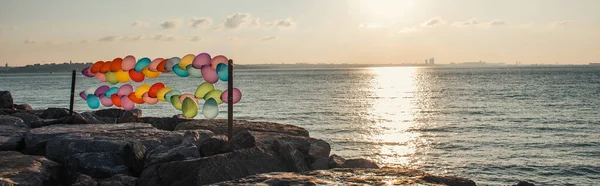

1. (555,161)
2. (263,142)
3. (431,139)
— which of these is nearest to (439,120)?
(431,139)

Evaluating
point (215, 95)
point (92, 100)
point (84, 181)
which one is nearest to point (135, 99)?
point (92, 100)

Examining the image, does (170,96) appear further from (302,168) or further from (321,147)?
(302,168)

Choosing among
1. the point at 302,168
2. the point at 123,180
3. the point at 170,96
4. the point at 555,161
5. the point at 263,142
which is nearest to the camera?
the point at 123,180

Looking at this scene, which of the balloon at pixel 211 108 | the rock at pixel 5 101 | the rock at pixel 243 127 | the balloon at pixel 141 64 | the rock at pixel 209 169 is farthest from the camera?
the rock at pixel 5 101

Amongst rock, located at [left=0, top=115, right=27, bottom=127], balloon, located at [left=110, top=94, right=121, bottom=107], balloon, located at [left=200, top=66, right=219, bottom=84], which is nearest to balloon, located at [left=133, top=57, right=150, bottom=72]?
balloon, located at [left=110, top=94, right=121, bottom=107]

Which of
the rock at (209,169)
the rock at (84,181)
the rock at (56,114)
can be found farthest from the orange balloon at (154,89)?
the rock at (84,181)

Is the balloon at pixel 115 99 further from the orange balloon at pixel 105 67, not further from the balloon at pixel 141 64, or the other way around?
the balloon at pixel 141 64

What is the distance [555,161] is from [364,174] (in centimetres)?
1236

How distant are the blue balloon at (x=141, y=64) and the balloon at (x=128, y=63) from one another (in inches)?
9.0

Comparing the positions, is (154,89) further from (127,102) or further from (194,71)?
(194,71)

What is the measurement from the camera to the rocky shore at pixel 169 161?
7090mm

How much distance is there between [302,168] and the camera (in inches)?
365

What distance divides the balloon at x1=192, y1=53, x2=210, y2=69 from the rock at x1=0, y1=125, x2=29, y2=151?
3.49 meters

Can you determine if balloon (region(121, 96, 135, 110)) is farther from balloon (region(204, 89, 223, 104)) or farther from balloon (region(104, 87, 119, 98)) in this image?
balloon (region(204, 89, 223, 104))
